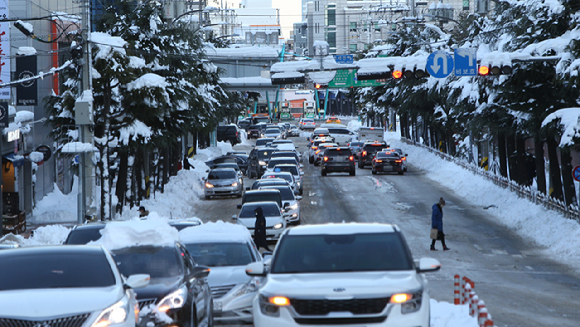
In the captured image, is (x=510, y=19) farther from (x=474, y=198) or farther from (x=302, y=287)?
(x=302, y=287)

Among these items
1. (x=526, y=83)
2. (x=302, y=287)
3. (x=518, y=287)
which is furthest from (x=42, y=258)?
(x=526, y=83)

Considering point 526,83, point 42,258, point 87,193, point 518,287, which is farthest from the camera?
point 526,83

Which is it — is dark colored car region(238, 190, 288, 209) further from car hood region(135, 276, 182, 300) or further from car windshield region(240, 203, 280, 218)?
car hood region(135, 276, 182, 300)

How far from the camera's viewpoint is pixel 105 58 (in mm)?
27422

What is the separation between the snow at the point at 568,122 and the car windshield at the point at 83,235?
48.6 ft

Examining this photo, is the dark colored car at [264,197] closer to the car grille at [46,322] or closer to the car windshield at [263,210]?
the car windshield at [263,210]

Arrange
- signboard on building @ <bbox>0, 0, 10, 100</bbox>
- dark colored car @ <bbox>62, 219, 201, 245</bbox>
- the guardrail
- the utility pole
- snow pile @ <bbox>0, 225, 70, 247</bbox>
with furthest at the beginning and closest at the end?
signboard on building @ <bbox>0, 0, 10, 100</bbox> → the guardrail → the utility pole → snow pile @ <bbox>0, 225, 70, 247</bbox> → dark colored car @ <bbox>62, 219, 201, 245</bbox>

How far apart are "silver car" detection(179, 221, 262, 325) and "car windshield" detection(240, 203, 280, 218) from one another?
10.2m

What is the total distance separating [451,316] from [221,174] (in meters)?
31.0

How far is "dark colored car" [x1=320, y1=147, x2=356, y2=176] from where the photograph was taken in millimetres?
51875

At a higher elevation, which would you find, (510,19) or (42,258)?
(510,19)

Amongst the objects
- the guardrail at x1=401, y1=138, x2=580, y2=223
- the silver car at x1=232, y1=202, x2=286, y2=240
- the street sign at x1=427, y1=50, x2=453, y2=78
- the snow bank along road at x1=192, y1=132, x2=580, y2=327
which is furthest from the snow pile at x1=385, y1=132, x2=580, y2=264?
the silver car at x1=232, y1=202, x2=286, y2=240

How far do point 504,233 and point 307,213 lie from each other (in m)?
8.82

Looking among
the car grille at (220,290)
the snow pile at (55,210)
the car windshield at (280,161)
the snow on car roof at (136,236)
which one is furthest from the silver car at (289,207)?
the snow on car roof at (136,236)
